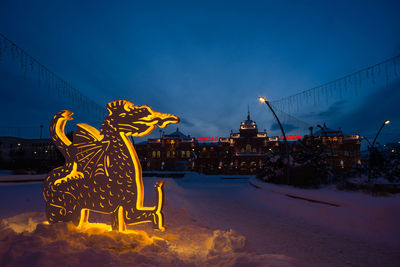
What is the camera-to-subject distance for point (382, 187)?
36.4 feet

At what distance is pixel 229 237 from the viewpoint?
208 inches

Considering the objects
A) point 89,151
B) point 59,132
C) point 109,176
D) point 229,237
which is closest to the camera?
point 109,176

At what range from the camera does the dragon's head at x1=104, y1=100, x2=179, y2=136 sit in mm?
5352

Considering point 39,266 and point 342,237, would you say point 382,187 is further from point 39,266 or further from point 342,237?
point 39,266

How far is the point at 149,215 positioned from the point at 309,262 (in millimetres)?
3811

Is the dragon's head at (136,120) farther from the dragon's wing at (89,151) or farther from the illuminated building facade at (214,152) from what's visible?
the illuminated building facade at (214,152)

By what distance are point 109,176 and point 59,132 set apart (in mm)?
2262

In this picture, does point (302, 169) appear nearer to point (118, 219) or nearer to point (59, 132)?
point (118, 219)

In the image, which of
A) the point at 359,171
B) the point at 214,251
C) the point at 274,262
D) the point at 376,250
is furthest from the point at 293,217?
the point at 359,171

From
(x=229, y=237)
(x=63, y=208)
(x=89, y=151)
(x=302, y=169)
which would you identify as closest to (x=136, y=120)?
(x=89, y=151)

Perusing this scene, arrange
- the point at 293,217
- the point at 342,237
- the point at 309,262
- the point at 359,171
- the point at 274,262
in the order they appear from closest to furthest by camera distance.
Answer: the point at 274,262, the point at 309,262, the point at 342,237, the point at 293,217, the point at 359,171

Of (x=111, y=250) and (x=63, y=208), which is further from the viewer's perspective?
(x=63, y=208)

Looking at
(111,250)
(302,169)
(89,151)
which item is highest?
(89,151)

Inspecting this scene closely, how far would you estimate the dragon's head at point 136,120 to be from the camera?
535cm
